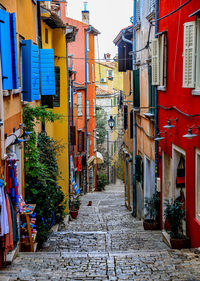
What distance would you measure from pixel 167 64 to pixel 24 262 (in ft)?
22.3

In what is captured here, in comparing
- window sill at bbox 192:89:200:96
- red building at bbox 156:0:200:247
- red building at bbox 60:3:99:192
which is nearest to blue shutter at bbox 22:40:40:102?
red building at bbox 156:0:200:247

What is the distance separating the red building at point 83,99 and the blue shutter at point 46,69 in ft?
43.2

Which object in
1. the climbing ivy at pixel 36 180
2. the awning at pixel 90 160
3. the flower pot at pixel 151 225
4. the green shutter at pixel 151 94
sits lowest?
the awning at pixel 90 160

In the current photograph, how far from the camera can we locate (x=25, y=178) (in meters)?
11.6

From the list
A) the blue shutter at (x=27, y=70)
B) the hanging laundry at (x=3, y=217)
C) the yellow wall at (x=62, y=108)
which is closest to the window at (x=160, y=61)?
the blue shutter at (x=27, y=70)

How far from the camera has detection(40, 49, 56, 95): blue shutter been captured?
47.0ft

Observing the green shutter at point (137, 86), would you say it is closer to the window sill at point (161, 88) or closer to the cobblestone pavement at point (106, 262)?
the window sill at point (161, 88)

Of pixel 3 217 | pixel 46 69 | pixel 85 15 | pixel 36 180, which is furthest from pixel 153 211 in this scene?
pixel 85 15

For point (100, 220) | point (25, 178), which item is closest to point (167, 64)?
point (25, 178)

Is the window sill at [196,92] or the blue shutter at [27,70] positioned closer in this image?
the window sill at [196,92]

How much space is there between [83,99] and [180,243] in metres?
22.8

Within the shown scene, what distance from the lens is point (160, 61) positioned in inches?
496

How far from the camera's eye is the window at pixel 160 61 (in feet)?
40.4

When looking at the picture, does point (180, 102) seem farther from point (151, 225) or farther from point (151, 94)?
point (151, 225)
